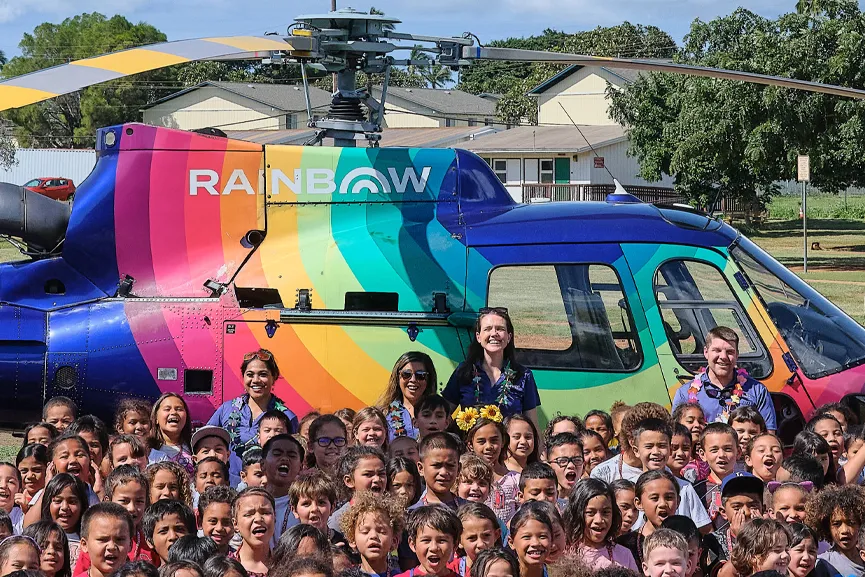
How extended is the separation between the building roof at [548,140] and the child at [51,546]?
4371 cm

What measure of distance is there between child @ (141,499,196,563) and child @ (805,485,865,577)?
3.01 m

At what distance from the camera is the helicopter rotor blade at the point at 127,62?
21.0ft

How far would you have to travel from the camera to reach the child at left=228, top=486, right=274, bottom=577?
5301 millimetres

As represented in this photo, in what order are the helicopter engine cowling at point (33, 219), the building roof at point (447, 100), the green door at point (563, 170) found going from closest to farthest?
the helicopter engine cowling at point (33, 219) → the green door at point (563, 170) → the building roof at point (447, 100)

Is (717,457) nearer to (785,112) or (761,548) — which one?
(761,548)

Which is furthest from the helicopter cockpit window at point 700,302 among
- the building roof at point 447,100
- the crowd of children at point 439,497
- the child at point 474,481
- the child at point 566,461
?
the building roof at point 447,100

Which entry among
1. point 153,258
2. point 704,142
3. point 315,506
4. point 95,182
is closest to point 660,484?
point 315,506

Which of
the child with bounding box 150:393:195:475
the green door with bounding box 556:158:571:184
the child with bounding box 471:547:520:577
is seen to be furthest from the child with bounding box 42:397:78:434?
the green door with bounding box 556:158:571:184

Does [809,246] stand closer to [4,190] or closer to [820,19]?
[820,19]

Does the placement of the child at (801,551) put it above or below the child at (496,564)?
below

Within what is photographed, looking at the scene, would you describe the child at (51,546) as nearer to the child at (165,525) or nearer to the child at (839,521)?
the child at (165,525)

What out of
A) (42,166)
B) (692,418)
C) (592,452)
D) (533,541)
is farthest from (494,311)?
(42,166)

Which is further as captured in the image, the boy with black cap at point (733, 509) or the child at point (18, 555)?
the boy with black cap at point (733, 509)

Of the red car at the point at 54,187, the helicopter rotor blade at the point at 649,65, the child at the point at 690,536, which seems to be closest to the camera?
the child at the point at 690,536
